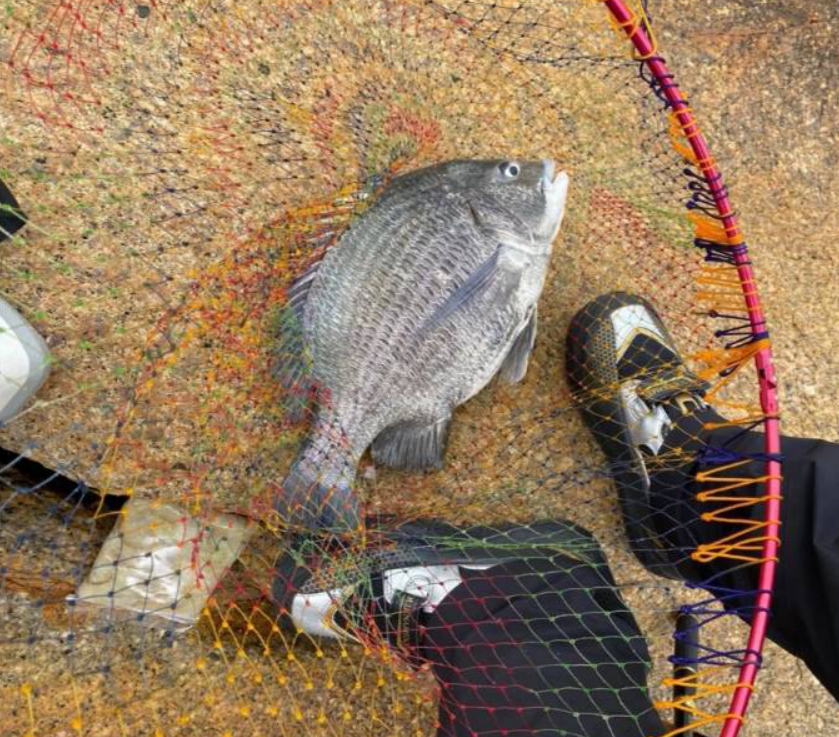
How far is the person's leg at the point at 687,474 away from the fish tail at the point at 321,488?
90 cm

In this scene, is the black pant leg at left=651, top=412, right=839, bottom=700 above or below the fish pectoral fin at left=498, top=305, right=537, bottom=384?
below

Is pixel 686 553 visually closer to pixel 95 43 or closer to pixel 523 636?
pixel 523 636

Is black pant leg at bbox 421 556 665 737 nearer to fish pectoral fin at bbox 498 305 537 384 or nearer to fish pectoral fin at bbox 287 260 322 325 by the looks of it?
fish pectoral fin at bbox 498 305 537 384

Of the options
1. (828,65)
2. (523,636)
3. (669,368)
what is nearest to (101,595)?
(523,636)

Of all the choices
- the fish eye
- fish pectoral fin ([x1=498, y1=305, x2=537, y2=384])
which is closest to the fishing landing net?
fish pectoral fin ([x1=498, y1=305, x2=537, y2=384])

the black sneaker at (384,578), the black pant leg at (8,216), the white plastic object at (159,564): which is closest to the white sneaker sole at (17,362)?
the black pant leg at (8,216)

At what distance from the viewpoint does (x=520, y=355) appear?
2117mm

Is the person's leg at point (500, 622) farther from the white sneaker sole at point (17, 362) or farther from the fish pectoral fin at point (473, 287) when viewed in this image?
the white sneaker sole at point (17, 362)

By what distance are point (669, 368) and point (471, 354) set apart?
0.73 m

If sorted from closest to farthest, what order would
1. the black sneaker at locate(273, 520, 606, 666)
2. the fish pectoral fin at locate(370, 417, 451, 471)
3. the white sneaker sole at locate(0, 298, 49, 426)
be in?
the white sneaker sole at locate(0, 298, 49, 426), the black sneaker at locate(273, 520, 606, 666), the fish pectoral fin at locate(370, 417, 451, 471)

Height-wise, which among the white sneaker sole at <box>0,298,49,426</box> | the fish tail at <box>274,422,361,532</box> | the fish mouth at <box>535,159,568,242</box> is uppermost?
the fish mouth at <box>535,159,568,242</box>

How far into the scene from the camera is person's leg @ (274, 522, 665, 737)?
62.0 inches

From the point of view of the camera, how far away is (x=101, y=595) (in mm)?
1670

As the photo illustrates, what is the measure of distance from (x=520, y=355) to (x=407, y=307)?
465mm
